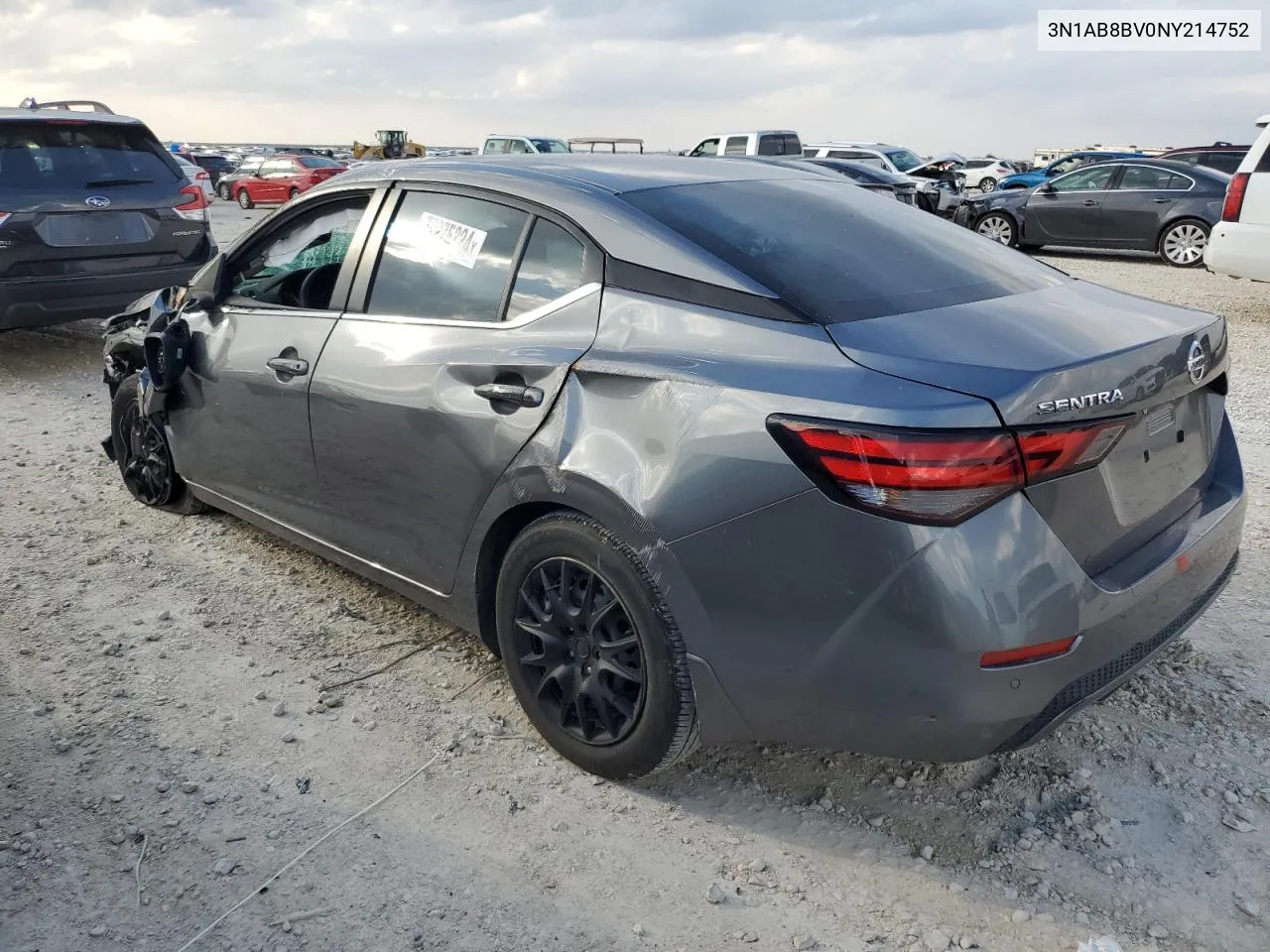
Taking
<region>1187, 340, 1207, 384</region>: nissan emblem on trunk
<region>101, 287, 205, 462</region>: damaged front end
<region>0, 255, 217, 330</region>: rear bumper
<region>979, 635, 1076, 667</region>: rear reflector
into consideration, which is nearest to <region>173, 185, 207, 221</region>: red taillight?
<region>0, 255, 217, 330</region>: rear bumper

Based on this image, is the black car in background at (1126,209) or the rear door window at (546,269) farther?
the black car in background at (1126,209)

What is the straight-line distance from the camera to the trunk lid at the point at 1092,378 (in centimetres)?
231

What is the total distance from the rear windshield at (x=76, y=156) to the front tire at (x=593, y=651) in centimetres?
629

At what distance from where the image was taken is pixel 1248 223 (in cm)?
923

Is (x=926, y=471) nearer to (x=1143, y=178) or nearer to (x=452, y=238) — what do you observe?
(x=452, y=238)

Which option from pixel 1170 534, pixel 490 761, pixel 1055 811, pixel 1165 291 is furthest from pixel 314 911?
pixel 1165 291

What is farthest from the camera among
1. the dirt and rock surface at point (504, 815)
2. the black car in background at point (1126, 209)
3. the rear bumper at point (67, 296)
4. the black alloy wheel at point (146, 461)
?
the black car in background at point (1126, 209)

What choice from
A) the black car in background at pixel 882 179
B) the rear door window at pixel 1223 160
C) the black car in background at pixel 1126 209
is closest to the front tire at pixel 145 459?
the black car in background at pixel 1126 209

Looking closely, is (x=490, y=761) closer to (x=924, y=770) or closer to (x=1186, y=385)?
(x=924, y=770)

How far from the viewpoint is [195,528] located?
191 inches

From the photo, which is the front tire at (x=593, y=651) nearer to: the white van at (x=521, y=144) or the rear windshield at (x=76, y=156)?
the rear windshield at (x=76, y=156)

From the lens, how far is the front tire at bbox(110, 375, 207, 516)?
190 inches

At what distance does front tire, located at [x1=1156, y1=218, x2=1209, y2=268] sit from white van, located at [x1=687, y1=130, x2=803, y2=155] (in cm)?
1058

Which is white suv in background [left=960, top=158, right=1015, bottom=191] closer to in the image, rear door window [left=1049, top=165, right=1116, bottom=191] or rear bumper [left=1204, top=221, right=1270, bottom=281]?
rear door window [left=1049, top=165, right=1116, bottom=191]
